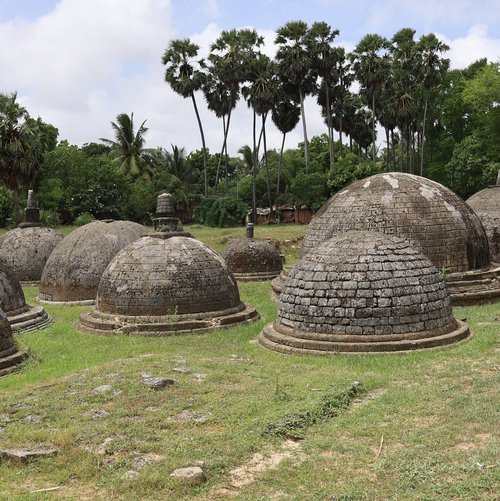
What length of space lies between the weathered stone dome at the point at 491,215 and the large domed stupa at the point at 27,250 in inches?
679

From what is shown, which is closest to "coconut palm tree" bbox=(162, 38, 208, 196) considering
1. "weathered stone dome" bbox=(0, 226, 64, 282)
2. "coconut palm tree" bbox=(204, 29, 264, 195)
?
"coconut palm tree" bbox=(204, 29, 264, 195)

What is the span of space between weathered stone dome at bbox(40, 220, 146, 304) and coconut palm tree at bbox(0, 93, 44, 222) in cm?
1316

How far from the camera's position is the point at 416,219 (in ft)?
59.5

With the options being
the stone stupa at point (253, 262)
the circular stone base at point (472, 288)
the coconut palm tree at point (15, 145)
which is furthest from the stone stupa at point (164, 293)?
the coconut palm tree at point (15, 145)

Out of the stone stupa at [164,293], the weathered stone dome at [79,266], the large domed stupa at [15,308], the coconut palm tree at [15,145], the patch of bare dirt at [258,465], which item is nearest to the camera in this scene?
the patch of bare dirt at [258,465]

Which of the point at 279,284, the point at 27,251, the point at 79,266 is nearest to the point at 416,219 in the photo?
the point at 279,284

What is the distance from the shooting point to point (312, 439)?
794 cm

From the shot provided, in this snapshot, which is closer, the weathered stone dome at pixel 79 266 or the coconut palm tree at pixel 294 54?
the weathered stone dome at pixel 79 266

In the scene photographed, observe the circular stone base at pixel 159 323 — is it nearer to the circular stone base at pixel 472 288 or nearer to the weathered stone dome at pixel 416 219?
the weathered stone dome at pixel 416 219

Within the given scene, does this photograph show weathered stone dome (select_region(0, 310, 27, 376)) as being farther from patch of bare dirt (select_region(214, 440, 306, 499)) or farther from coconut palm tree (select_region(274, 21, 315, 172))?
coconut palm tree (select_region(274, 21, 315, 172))

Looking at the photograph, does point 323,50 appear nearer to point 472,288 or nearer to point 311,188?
point 311,188

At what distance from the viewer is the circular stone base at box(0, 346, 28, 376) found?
12320 millimetres

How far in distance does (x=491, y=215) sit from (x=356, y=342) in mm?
14562

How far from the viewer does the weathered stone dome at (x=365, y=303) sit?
12.7 metres
